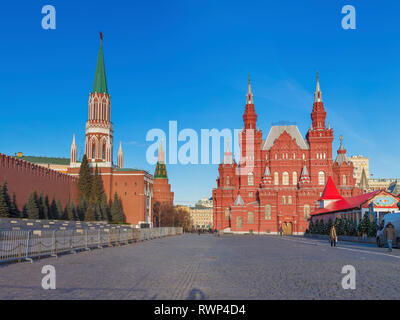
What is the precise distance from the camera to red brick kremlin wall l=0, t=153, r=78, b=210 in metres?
53.8

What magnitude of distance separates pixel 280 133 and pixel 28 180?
1746 inches

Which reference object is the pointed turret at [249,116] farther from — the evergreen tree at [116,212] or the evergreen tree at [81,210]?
the evergreen tree at [81,210]

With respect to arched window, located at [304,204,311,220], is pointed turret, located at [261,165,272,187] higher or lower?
higher

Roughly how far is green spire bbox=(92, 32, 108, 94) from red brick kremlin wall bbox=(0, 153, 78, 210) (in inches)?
927

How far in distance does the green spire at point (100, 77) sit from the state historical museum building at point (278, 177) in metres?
31.1

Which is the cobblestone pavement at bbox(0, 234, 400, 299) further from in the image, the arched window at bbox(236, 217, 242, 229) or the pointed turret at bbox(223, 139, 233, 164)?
the pointed turret at bbox(223, 139, 233, 164)

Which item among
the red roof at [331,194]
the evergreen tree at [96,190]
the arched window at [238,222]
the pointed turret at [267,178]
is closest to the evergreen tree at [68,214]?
the evergreen tree at [96,190]

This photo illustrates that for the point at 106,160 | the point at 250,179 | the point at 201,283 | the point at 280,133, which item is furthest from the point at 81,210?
the point at 201,283

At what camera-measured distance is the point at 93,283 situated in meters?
9.29

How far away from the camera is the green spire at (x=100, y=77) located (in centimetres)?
9262

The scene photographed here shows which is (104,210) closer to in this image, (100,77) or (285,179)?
(285,179)

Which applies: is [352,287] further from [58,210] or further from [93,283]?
[58,210]

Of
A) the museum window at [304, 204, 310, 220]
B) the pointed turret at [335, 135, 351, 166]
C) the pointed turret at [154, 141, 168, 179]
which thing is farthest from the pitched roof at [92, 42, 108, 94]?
the pointed turret at [154, 141, 168, 179]
